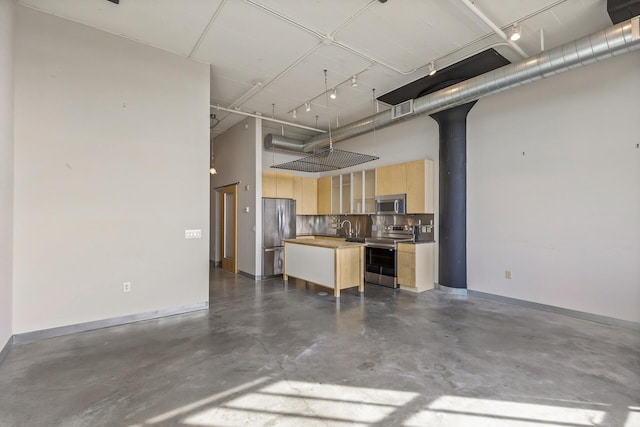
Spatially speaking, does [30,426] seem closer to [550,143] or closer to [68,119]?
[68,119]

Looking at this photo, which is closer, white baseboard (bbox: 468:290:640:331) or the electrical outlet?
white baseboard (bbox: 468:290:640:331)

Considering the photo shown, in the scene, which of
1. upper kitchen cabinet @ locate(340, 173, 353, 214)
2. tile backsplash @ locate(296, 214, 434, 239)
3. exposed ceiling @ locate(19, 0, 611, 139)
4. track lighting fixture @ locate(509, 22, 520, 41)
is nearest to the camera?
exposed ceiling @ locate(19, 0, 611, 139)

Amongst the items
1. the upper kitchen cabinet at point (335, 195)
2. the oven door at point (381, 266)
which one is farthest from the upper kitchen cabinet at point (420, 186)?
the upper kitchen cabinet at point (335, 195)

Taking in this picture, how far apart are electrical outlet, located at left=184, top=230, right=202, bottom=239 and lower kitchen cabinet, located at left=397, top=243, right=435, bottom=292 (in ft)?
11.6

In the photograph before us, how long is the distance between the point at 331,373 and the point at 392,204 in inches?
161

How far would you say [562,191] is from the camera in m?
4.07

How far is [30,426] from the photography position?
1.89 meters

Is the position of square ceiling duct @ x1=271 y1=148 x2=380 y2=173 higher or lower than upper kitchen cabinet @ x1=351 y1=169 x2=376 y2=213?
higher

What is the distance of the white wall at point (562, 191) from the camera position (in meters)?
3.58

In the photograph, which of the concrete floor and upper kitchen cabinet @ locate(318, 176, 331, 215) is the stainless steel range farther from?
upper kitchen cabinet @ locate(318, 176, 331, 215)

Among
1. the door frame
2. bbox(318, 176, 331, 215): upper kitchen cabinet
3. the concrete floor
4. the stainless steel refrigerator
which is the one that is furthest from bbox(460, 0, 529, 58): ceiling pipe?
the door frame

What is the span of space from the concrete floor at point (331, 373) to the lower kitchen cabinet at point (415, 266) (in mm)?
1283

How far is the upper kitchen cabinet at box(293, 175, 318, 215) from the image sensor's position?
296 inches

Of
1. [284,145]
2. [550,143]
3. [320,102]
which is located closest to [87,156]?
[320,102]
